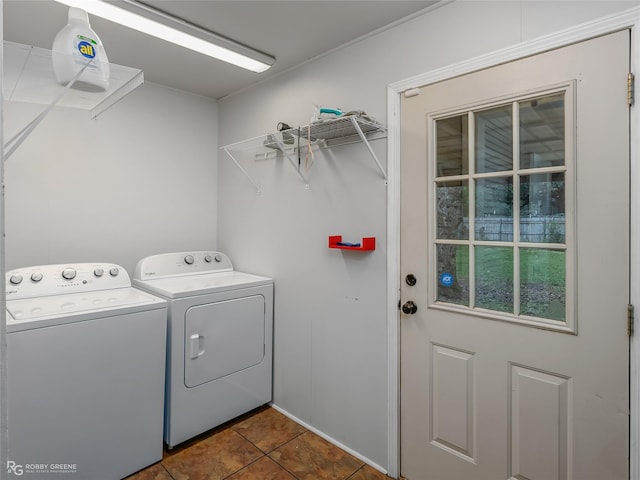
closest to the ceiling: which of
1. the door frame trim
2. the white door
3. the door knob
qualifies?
the door frame trim

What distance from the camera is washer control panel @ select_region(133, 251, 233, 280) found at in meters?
2.54

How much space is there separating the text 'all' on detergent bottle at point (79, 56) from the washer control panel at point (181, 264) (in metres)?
1.35

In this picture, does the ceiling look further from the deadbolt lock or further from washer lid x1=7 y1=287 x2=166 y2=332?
washer lid x1=7 y1=287 x2=166 y2=332

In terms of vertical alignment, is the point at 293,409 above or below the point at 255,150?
below

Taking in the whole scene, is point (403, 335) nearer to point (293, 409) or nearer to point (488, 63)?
point (293, 409)

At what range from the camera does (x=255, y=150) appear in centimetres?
278

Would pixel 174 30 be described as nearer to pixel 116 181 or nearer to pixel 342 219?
pixel 116 181

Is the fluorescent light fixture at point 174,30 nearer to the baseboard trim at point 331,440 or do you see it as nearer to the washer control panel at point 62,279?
the washer control panel at point 62,279

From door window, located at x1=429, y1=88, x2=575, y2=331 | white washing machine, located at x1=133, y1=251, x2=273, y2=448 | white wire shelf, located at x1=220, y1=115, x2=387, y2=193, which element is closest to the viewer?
door window, located at x1=429, y1=88, x2=575, y2=331

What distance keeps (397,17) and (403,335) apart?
1714 mm

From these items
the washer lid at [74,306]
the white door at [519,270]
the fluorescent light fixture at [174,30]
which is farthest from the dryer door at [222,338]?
the fluorescent light fixture at [174,30]

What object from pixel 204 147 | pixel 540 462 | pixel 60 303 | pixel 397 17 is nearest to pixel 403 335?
pixel 540 462

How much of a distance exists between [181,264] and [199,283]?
0.37 m

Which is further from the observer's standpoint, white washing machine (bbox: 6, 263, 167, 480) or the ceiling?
the ceiling
